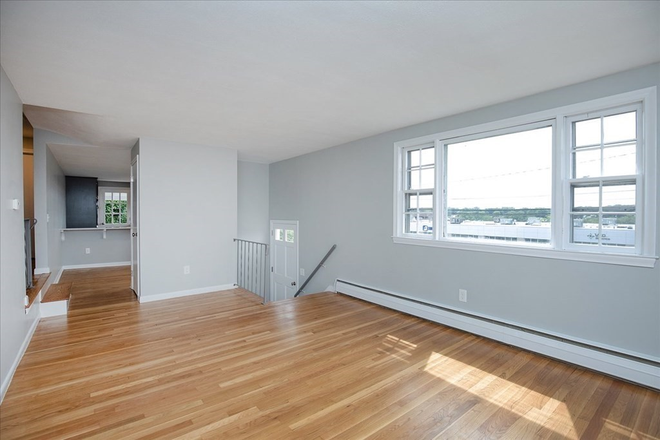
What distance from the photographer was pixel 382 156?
4.49 metres

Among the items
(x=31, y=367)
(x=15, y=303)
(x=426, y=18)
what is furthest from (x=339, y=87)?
(x=31, y=367)

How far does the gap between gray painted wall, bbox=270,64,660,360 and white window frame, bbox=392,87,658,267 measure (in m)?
0.07

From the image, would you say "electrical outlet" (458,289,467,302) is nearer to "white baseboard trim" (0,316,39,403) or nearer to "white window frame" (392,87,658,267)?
"white window frame" (392,87,658,267)

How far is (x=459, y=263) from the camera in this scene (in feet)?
11.8

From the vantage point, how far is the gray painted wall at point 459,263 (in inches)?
98.1

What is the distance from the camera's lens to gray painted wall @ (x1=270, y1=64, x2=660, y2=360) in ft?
8.18

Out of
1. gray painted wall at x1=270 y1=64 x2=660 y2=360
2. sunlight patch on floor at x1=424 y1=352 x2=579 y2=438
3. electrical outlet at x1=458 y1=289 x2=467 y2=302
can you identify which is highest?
gray painted wall at x1=270 y1=64 x2=660 y2=360

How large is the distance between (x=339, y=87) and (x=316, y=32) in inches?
34.5

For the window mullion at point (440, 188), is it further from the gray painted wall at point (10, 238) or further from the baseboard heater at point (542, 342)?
the gray painted wall at point (10, 238)

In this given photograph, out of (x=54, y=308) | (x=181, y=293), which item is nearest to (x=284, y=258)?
(x=181, y=293)

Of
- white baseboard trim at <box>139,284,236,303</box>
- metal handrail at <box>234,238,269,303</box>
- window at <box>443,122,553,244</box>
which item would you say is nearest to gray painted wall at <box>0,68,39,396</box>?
white baseboard trim at <box>139,284,236,303</box>

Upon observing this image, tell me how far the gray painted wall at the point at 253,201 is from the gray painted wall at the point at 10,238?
3.80 metres

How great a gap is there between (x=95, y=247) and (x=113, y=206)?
1436 mm

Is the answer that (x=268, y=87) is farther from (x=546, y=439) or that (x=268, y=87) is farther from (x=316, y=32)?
(x=546, y=439)
